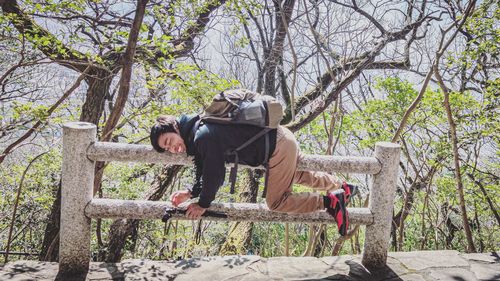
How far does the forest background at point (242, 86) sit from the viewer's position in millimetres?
5938

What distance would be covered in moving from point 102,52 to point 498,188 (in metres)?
7.49

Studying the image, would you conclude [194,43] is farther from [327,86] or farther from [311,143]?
[311,143]

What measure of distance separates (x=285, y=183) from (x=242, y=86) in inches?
242

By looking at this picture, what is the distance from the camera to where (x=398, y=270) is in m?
3.30

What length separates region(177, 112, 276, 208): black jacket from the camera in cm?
265

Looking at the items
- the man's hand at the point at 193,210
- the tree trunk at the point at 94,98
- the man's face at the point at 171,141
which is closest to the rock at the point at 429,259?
the man's hand at the point at 193,210

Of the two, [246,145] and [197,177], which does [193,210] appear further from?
[246,145]

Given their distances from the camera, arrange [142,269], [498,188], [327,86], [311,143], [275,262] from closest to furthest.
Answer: [142,269] < [275,262] < [498,188] < [327,86] < [311,143]

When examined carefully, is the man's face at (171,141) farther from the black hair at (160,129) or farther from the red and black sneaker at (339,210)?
the red and black sneaker at (339,210)

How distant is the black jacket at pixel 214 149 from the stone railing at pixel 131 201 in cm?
20

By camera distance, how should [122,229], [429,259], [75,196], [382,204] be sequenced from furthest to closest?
1. [122,229]
2. [429,259]
3. [382,204]
4. [75,196]

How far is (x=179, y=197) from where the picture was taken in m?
2.96

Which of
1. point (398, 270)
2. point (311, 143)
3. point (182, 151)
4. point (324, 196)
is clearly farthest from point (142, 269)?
point (311, 143)

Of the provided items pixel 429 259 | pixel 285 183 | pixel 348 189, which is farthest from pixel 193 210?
pixel 429 259
